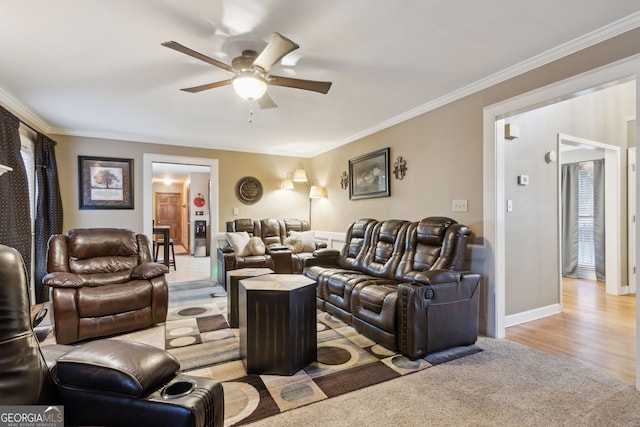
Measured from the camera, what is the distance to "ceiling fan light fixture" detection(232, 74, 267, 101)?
2.35 m

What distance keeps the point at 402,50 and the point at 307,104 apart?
1438mm

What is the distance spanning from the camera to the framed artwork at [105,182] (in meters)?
4.80

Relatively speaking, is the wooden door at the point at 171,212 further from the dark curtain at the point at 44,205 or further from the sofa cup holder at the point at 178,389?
the sofa cup holder at the point at 178,389

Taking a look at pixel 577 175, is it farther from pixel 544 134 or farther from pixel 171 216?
pixel 171 216

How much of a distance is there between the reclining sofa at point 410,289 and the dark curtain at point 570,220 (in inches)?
164

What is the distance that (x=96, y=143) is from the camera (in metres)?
4.88

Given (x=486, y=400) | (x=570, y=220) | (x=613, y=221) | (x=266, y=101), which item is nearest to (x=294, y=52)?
(x=266, y=101)

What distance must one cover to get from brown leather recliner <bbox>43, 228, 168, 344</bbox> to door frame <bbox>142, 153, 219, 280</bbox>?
→ 5.37 ft

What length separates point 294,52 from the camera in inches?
95.3

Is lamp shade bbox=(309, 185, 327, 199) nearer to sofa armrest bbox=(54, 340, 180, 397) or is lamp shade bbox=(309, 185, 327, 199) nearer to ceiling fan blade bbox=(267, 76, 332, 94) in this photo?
ceiling fan blade bbox=(267, 76, 332, 94)

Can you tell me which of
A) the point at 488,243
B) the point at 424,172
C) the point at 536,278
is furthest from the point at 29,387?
the point at 536,278

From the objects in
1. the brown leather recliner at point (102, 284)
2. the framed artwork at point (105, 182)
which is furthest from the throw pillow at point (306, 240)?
the framed artwork at point (105, 182)

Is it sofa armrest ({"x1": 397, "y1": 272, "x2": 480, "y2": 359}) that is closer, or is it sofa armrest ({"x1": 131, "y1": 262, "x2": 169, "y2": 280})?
sofa armrest ({"x1": 397, "y1": 272, "x2": 480, "y2": 359})

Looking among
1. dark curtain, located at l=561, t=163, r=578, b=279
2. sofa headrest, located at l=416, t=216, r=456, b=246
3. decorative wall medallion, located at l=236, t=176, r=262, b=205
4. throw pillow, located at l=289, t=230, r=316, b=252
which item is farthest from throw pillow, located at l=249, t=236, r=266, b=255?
dark curtain, located at l=561, t=163, r=578, b=279
